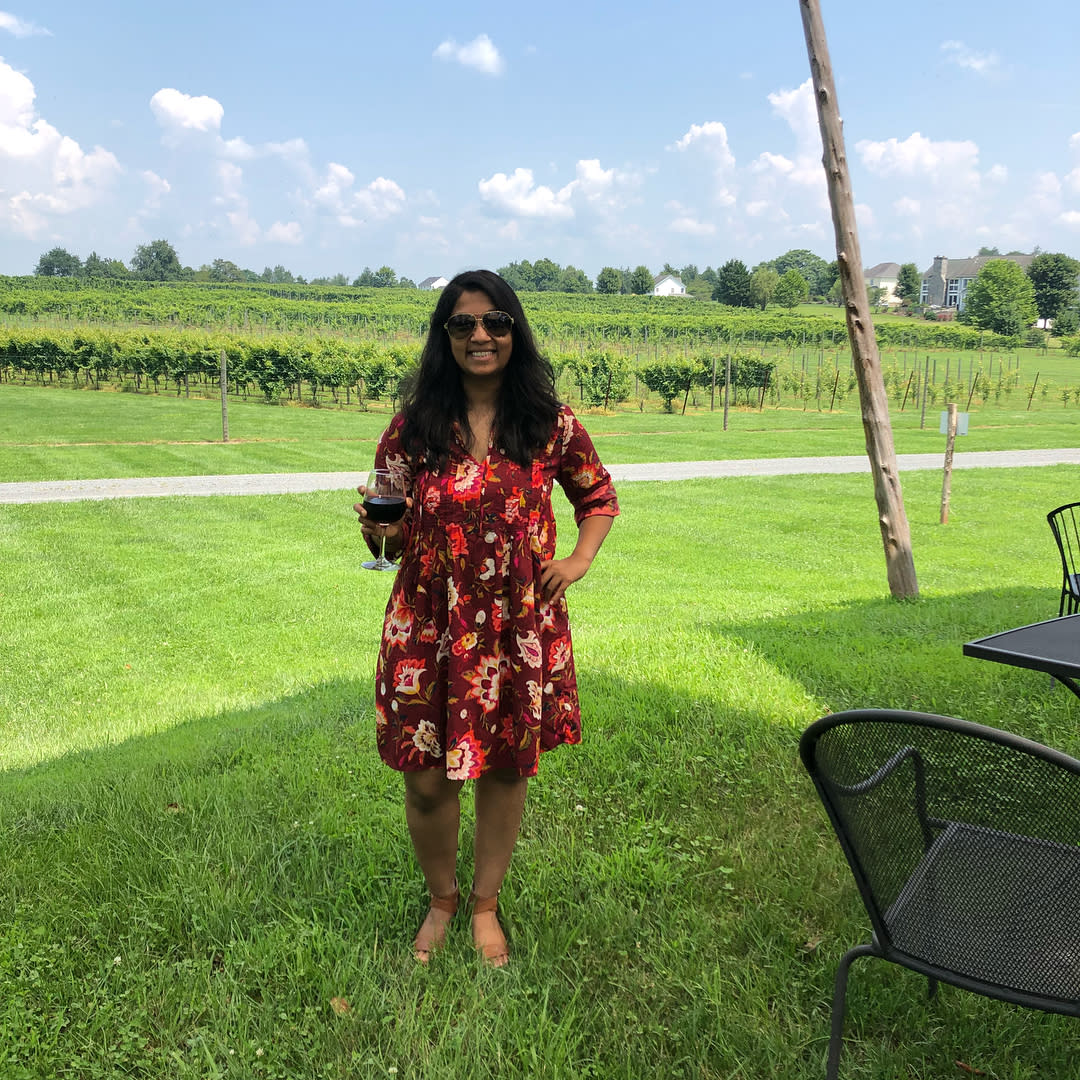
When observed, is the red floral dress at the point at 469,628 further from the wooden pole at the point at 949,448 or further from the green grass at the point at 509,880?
the wooden pole at the point at 949,448

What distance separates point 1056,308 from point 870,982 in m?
90.9

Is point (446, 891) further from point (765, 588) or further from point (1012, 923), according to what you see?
point (765, 588)

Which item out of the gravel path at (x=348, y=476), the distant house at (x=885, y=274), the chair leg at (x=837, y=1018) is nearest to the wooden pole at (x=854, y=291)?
the chair leg at (x=837, y=1018)

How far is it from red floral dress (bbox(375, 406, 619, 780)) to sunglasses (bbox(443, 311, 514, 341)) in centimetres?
25

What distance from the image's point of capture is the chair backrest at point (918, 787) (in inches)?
55.3

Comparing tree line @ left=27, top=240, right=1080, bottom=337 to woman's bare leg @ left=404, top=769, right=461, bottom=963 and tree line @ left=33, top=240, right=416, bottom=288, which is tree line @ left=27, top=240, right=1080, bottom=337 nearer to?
tree line @ left=33, top=240, right=416, bottom=288

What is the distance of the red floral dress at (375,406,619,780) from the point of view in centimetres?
211

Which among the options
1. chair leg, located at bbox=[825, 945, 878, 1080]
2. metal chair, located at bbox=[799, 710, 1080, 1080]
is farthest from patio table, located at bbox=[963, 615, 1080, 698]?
chair leg, located at bbox=[825, 945, 878, 1080]

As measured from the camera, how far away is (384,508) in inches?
83.5

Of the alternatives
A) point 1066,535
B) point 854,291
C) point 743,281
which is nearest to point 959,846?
point 1066,535

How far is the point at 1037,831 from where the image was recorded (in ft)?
4.87

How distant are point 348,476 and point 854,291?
10303 mm

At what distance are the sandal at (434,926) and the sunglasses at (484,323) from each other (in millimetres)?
1391

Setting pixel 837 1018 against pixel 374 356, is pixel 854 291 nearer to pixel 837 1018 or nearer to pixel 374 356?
pixel 837 1018
